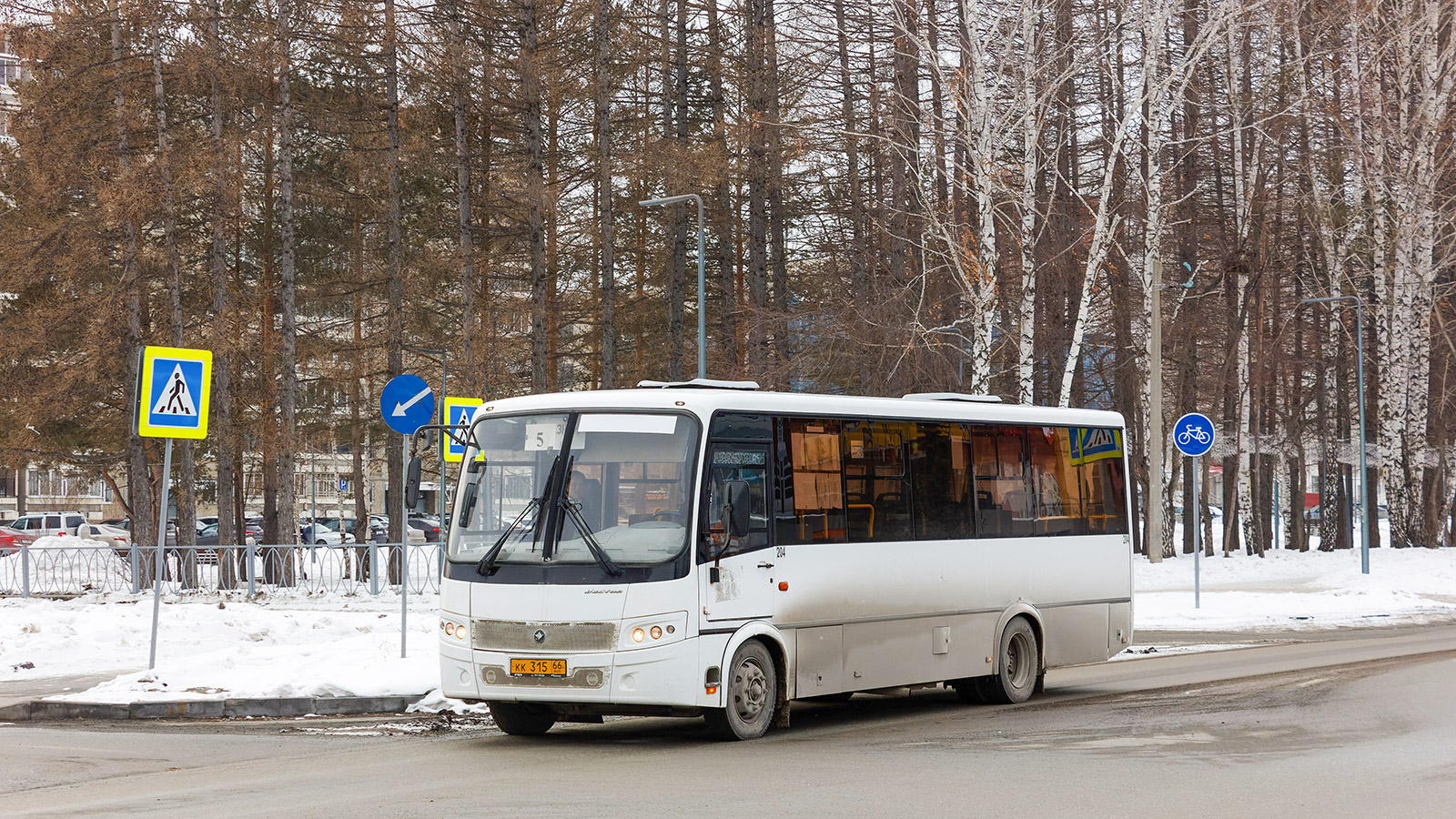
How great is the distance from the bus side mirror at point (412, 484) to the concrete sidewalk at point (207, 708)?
296cm

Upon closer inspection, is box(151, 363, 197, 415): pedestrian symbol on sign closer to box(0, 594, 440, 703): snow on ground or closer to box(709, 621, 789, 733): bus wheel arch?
box(0, 594, 440, 703): snow on ground

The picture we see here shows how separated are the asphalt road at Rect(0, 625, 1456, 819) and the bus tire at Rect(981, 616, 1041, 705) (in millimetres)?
217

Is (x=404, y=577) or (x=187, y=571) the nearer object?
(x=404, y=577)

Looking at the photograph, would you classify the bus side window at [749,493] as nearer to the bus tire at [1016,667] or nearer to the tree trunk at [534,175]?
the bus tire at [1016,667]

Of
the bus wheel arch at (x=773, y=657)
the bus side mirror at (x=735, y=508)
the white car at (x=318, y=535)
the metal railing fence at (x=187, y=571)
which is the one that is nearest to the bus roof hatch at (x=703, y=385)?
the bus side mirror at (x=735, y=508)

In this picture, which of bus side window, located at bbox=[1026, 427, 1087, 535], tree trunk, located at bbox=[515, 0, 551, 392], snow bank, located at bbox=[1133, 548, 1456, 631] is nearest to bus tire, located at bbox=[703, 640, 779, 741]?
bus side window, located at bbox=[1026, 427, 1087, 535]

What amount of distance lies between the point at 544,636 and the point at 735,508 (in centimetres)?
176

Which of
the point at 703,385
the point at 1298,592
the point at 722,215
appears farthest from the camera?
the point at 722,215

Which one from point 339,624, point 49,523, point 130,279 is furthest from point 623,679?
point 49,523

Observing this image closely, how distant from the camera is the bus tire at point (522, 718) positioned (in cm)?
1223

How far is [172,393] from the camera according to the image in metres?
15.5

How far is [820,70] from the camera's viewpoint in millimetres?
33625

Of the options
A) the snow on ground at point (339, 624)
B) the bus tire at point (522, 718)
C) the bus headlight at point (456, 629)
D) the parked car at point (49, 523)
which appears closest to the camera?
the bus headlight at point (456, 629)

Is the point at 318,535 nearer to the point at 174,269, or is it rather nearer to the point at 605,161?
the point at 174,269
